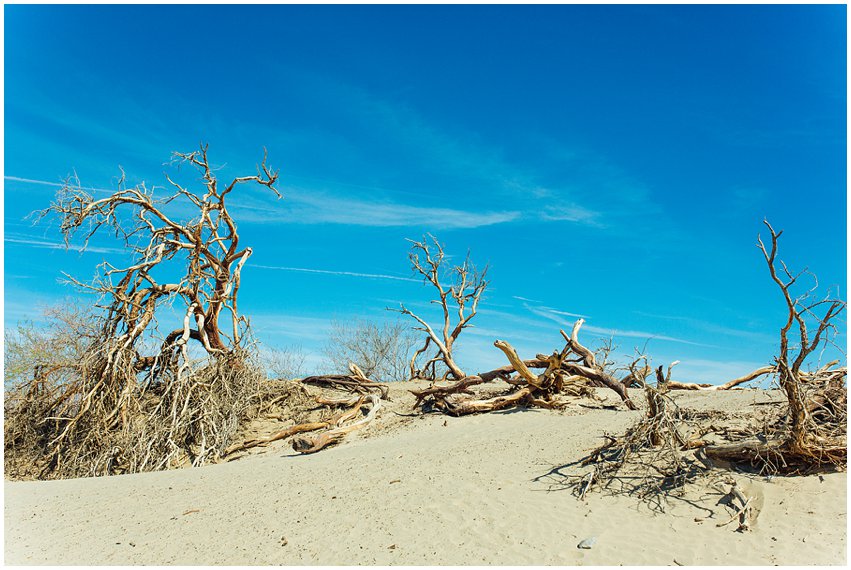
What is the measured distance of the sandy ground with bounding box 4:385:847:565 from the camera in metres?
5.36

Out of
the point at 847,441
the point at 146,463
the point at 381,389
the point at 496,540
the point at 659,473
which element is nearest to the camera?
the point at 496,540

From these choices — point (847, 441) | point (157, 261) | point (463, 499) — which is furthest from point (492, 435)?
point (157, 261)

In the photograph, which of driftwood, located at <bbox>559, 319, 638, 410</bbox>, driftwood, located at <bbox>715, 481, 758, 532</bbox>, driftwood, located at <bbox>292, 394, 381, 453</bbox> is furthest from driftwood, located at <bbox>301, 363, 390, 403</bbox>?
driftwood, located at <bbox>715, 481, 758, 532</bbox>

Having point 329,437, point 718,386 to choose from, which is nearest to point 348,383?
point 329,437

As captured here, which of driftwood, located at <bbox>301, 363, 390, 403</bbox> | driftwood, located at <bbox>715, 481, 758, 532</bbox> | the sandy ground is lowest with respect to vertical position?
the sandy ground

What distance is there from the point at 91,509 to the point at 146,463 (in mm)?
4259

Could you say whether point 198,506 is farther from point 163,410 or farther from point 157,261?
point 157,261

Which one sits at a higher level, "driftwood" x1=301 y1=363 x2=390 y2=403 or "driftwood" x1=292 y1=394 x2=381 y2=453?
"driftwood" x1=301 y1=363 x2=390 y2=403

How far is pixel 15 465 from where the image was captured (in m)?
12.1

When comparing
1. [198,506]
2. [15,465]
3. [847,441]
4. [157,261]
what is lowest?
[15,465]

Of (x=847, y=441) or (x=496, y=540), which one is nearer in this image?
(x=496, y=540)

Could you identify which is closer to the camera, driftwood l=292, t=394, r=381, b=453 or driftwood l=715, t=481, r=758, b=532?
driftwood l=715, t=481, r=758, b=532

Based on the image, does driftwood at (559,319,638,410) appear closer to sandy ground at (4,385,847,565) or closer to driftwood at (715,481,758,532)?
sandy ground at (4,385,847,565)

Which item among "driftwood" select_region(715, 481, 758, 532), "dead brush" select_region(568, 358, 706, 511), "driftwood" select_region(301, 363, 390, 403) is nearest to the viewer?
"driftwood" select_region(715, 481, 758, 532)
